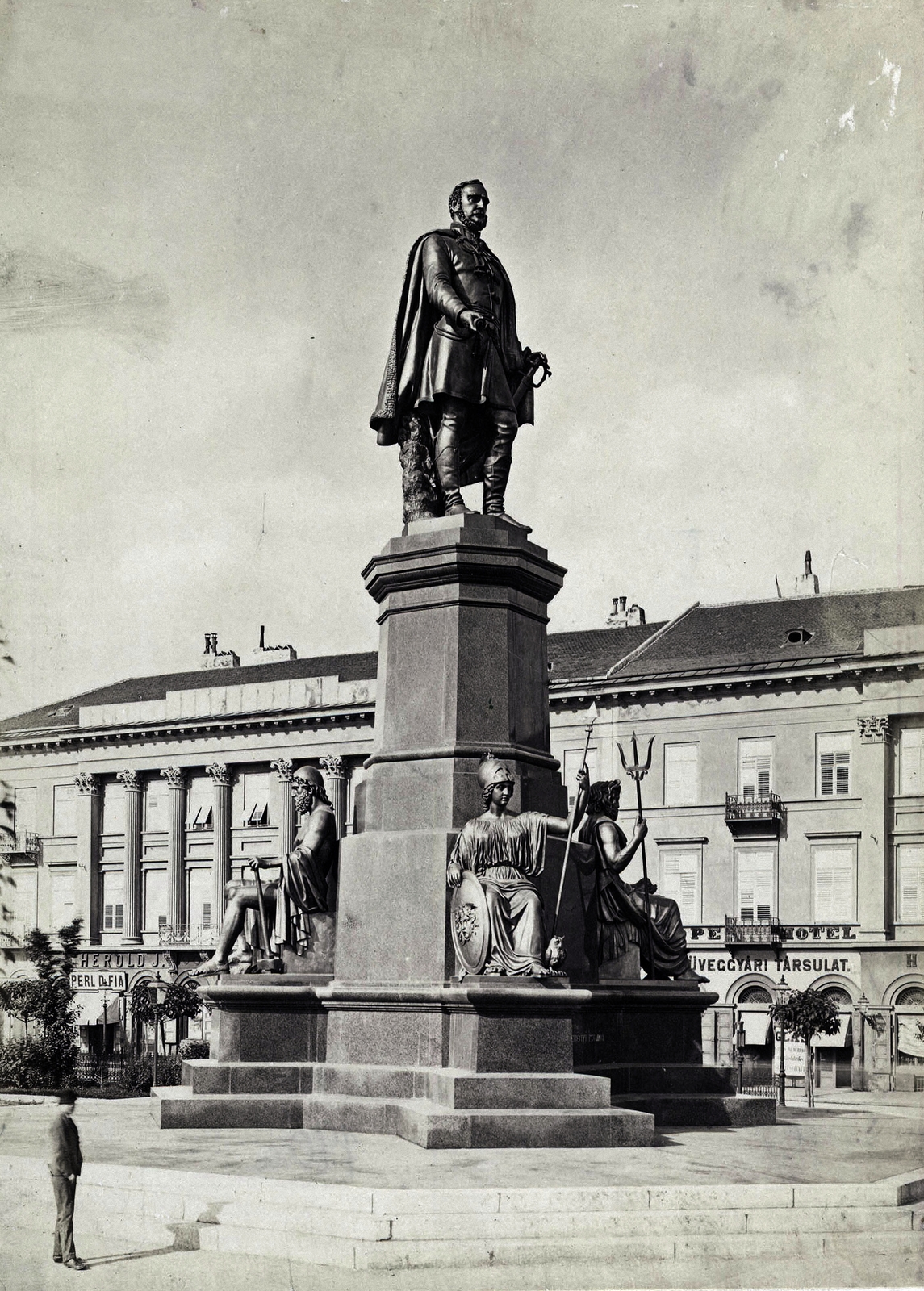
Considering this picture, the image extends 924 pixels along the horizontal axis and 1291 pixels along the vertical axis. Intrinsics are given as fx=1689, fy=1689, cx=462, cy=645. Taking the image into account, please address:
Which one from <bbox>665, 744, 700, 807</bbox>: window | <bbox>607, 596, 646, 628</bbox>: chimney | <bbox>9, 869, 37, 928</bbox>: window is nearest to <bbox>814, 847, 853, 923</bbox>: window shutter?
<bbox>665, 744, 700, 807</bbox>: window

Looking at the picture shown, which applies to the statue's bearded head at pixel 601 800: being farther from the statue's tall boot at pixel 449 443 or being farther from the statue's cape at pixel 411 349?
the statue's cape at pixel 411 349

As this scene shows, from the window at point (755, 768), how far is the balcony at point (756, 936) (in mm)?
4450

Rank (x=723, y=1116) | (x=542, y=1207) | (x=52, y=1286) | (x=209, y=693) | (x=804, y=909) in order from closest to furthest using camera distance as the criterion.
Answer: (x=52, y=1286) < (x=542, y=1207) < (x=723, y=1116) < (x=804, y=909) < (x=209, y=693)

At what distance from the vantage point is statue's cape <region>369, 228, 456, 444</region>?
13.8 m

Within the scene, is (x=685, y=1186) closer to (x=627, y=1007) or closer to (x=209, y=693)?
(x=627, y=1007)

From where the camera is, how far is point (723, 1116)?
12.4 metres

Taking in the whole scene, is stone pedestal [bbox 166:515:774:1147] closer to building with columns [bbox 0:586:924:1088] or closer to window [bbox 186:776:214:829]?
building with columns [bbox 0:586:924:1088]

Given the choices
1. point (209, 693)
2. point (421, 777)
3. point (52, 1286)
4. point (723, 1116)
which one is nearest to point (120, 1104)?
point (421, 777)

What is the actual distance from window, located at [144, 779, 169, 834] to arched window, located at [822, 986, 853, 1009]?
104 ft

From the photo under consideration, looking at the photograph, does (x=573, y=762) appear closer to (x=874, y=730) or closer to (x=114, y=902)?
(x=874, y=730)

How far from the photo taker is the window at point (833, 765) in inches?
2254

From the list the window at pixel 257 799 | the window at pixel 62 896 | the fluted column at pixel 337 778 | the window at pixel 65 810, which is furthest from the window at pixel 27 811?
the fluted column at pixel 337 778

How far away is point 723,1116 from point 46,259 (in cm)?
898

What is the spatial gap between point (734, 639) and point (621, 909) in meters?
48.3
